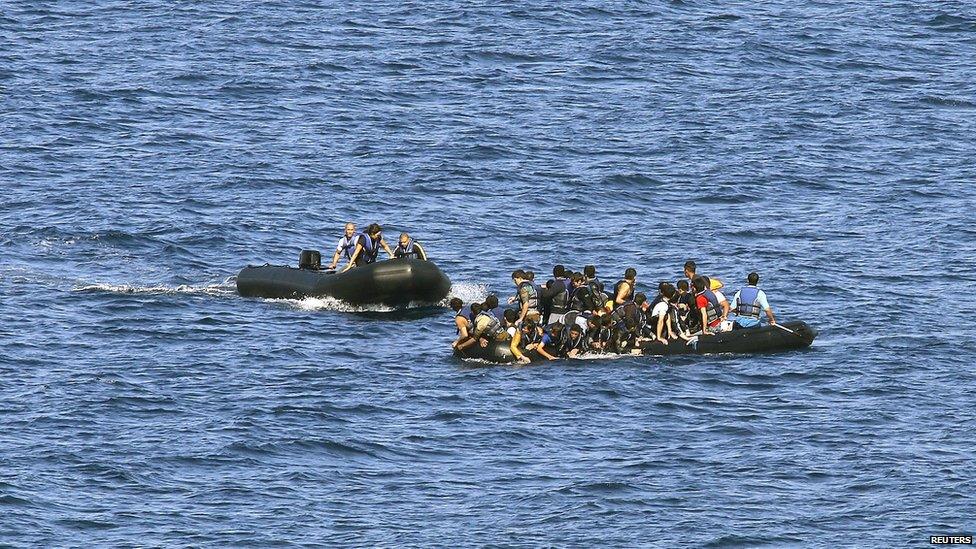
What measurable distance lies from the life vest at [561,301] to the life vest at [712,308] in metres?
2.71

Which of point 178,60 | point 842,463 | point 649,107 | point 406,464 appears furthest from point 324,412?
point 178,60

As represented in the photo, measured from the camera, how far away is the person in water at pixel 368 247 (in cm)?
3947

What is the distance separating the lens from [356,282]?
38719 mm

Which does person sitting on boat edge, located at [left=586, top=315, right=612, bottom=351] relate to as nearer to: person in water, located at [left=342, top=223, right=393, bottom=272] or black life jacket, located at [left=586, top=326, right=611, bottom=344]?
black life jacket, located at [left=586, top=326, right=611, bottom=344]

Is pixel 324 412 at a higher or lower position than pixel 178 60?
lower

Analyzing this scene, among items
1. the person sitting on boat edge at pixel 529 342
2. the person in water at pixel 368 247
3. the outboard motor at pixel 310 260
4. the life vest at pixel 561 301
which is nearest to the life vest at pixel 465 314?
the person sitting on boat edge at pixel 529 342

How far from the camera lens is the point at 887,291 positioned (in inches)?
1612

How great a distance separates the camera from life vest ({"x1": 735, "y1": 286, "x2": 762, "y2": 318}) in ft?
117

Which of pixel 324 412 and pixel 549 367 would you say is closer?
pixel 324 412

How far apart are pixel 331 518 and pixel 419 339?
10.3 m

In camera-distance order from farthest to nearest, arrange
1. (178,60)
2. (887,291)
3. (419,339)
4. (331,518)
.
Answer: (178,60) < (887,291) < (419,339) < (331,518)

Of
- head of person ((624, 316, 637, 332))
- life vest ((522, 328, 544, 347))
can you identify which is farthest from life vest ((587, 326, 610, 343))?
life vest ((522, 328, 544, 347))

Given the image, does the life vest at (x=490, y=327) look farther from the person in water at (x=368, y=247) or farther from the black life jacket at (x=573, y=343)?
the person in water at (x=368, y=247)

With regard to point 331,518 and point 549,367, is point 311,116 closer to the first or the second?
point 549,367
